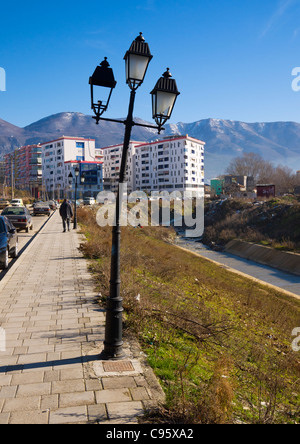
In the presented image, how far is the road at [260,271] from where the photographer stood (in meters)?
23.8

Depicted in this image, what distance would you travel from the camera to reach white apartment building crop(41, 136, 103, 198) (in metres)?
111

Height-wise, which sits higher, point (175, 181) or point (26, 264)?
point (175, 181)

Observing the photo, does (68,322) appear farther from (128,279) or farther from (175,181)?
(175,181)

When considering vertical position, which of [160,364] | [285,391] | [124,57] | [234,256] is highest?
[124,57]

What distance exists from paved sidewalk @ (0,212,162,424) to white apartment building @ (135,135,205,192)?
302 ft

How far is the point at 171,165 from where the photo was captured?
4131 inches

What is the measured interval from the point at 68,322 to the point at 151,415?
126 inches

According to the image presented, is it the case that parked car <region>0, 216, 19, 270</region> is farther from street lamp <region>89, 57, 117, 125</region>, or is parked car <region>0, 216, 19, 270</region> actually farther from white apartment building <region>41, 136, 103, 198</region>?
white apartment building <region>41, 136, 103, 198</region>

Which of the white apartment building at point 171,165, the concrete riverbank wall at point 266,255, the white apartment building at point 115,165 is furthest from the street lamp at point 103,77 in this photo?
the white apartment building at point 115,165

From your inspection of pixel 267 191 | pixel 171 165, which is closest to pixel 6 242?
pixel 267 191

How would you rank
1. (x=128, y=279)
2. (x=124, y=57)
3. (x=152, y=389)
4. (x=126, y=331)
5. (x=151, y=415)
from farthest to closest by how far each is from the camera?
(x=128, y=279) < (x=126, y=331) < (x=124, y=57) < (x=152, y=389) < (x=151, y=415)

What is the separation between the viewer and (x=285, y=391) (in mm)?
5449

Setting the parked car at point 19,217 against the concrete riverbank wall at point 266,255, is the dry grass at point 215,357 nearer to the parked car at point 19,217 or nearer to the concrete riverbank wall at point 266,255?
the parked car at point 19,217
